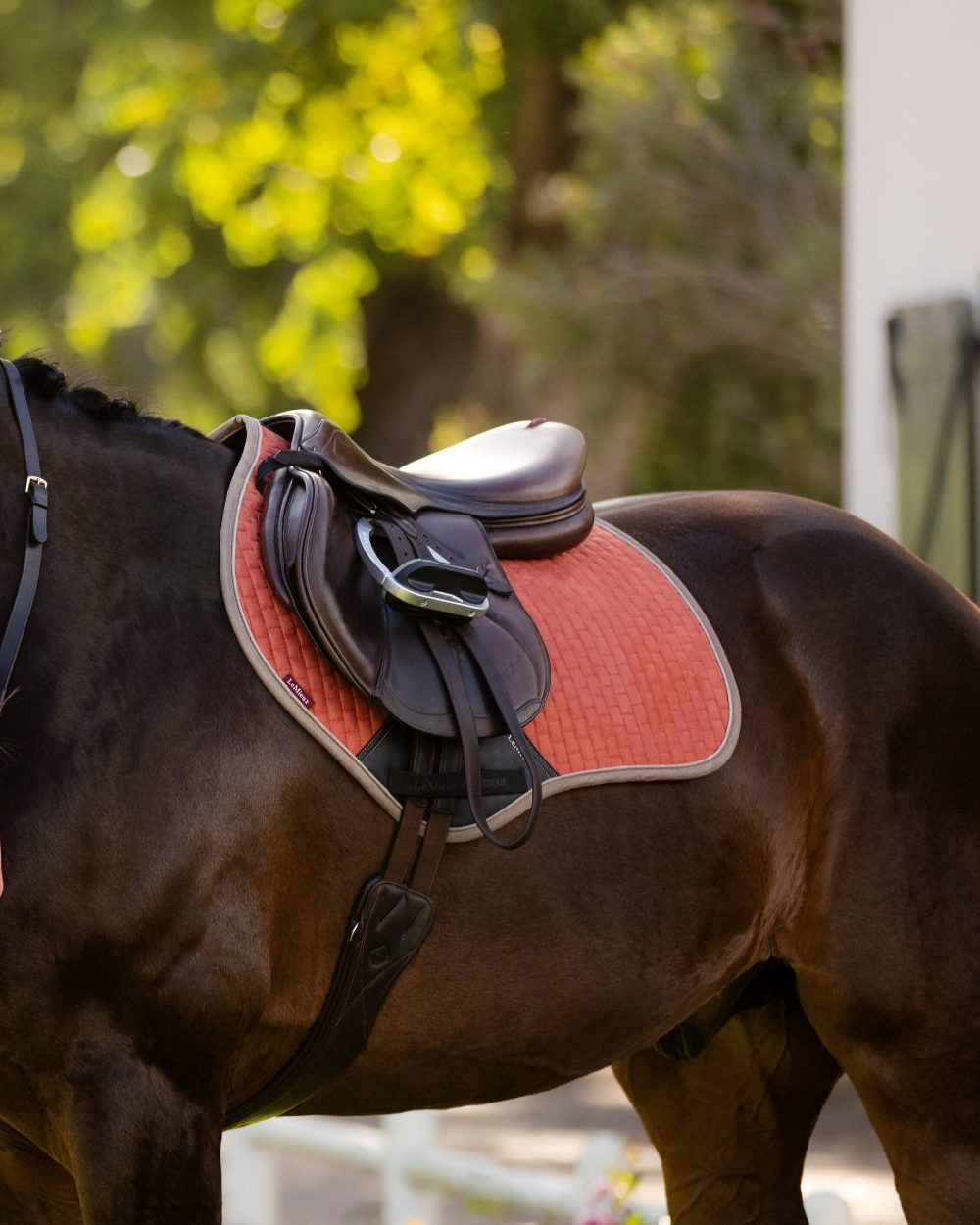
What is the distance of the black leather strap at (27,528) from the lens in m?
1.91

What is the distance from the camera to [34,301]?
42.3ft

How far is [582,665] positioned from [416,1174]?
2.00 metres

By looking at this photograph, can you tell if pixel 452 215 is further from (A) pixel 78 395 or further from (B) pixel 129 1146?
(B) pixel 129 1146

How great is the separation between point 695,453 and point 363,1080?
770cm

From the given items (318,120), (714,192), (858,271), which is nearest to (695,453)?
(714,192)

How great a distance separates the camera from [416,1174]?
388cm

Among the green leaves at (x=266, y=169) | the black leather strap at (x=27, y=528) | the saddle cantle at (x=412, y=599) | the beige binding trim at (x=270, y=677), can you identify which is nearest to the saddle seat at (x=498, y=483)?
the saddle cantle at (x=412, y=599)

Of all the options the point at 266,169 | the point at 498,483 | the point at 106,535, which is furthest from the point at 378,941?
the point at 266,169

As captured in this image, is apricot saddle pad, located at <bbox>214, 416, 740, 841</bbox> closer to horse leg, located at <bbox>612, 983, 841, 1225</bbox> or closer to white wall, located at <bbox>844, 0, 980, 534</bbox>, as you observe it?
horse leg, located at <bbox>612, 983, 841, 1225</bbox>

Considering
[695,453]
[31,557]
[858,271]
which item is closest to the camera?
[31,557]

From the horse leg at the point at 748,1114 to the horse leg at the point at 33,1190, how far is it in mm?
1122

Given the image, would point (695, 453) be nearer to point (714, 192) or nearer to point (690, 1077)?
point (714, 192)

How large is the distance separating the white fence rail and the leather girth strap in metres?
1.21

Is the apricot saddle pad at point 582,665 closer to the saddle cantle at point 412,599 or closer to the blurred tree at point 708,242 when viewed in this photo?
the saddle cantle at point 412,599
